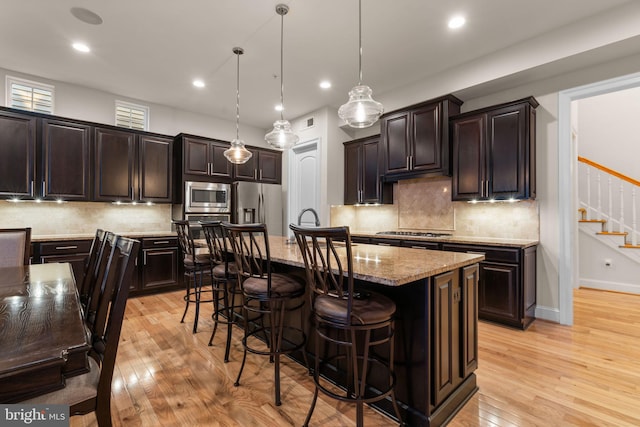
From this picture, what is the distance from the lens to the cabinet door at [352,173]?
5.10m

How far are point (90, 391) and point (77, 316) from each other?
13.5 inches

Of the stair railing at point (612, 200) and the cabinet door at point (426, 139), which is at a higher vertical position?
the cabinet door at point (426, 139)

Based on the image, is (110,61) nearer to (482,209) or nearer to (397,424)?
(397,424)

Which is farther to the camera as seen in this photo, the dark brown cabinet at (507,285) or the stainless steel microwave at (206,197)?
the stainless steel microwave at (206,197)

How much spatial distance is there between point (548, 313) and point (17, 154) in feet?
21.5

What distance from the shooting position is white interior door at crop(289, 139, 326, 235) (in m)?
5.38

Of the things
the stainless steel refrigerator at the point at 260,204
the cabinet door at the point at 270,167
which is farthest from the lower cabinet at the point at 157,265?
the cabinet door at the point at 270,167

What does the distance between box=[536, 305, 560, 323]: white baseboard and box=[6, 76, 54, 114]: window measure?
6739mm

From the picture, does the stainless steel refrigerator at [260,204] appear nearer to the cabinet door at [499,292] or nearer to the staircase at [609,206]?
the cabinet door at [499,292]

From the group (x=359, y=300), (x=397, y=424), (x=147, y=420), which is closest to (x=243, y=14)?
(x=359, y=300)

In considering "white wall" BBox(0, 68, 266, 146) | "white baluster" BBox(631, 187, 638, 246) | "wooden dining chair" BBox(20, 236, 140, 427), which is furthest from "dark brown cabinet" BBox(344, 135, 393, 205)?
"wooden dining chair" BBox(20, 236, 140, 427)

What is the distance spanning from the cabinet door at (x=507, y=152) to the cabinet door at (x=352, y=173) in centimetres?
207

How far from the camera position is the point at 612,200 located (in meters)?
4.93

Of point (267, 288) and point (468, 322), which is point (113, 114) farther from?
point (468, 322)
